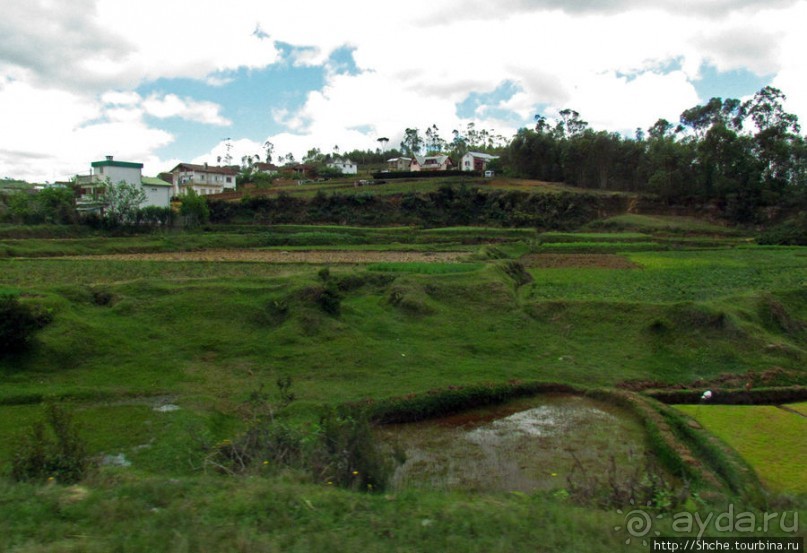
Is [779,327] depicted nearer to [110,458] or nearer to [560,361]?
[560,361]

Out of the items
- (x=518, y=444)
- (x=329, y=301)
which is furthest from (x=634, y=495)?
(x=329, y=301)

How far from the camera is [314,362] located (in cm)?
1549

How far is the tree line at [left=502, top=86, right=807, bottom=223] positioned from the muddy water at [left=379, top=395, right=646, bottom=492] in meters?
51.2

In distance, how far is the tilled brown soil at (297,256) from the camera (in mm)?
32969

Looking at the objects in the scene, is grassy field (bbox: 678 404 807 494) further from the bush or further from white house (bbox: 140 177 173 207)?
white house (bbox: 140 177 173 207)

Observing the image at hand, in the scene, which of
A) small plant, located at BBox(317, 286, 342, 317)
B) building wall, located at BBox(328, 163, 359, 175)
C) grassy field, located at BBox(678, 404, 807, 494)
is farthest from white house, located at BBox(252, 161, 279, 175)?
grassy field, located at BBox(678, 404, 807, 494)

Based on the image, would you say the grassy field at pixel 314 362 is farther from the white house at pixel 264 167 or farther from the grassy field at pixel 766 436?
the white house at pixel 264 167

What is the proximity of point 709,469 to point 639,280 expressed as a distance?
59.8ft

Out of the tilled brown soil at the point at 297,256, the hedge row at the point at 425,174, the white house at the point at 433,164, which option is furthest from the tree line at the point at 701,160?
the tilled brown soil at the point at 297,256

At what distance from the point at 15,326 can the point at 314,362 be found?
301 inches

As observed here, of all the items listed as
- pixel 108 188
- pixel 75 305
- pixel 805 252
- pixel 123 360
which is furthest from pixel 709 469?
pixel 108 188

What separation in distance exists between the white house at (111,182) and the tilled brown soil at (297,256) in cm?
1799

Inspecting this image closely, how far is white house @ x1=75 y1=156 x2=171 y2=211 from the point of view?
166ft

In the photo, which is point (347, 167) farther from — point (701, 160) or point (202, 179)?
point (701, 160)
